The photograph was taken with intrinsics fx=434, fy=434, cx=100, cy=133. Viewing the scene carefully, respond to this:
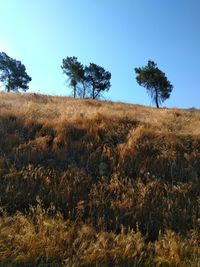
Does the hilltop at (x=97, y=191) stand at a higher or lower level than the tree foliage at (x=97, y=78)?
lower

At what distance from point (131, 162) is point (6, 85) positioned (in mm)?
35115

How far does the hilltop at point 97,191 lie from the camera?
21.3 feet

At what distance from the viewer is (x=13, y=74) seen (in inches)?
1660

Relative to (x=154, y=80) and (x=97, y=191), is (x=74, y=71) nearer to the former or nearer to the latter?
(x=154, y=80)

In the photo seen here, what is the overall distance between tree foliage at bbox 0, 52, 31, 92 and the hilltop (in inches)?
1211

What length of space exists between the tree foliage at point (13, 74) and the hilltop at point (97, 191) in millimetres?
30754

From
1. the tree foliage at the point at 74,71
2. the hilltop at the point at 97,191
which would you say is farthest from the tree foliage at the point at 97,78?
the hilltop at the point at 97,191

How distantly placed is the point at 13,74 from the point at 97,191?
35.5 m

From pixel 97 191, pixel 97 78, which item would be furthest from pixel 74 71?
pixel 97 191

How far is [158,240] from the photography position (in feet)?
23.5

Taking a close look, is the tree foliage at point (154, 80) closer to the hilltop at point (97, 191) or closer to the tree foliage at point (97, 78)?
the tree foliage at point (97, 78)

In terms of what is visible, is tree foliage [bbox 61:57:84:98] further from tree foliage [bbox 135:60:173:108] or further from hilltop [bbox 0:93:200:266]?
hilltop [bbox 0:93:200:266]

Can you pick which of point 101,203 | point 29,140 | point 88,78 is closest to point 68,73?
point 88,78

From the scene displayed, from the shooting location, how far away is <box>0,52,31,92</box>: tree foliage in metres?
42.1
